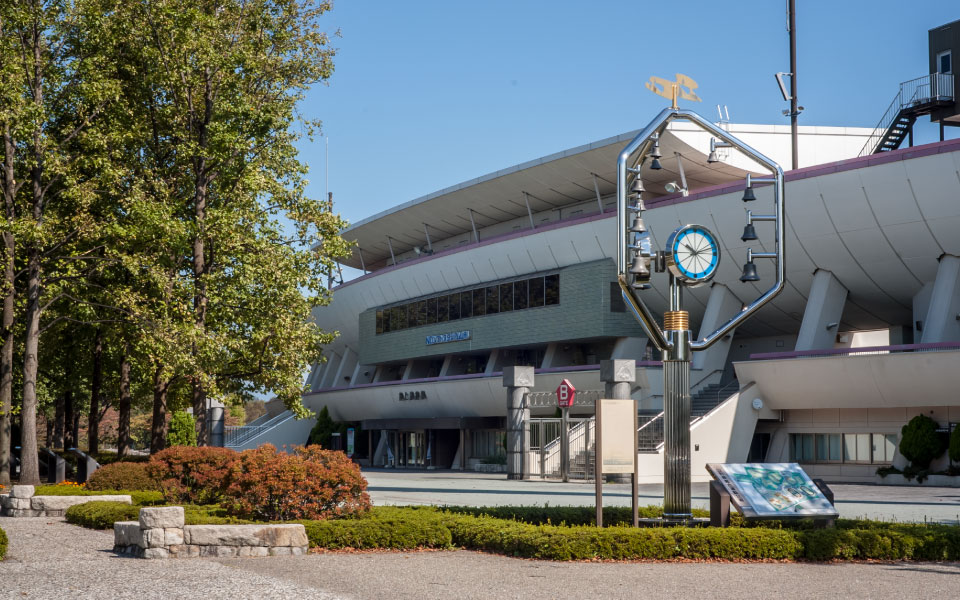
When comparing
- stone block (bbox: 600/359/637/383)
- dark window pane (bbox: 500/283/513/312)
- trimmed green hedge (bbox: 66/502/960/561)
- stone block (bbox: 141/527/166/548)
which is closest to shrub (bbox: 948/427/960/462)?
stone block (bbox: 600/359/637/383)

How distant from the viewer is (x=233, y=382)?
28.4 meters

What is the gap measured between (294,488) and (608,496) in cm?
1227

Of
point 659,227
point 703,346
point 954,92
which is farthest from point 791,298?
point 703,346

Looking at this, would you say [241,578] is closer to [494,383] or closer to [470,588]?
[470,588]

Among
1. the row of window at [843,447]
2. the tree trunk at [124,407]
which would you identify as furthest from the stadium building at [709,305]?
the tree trunk at [124,407]

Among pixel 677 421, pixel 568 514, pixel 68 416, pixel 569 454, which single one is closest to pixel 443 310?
pixel 68 416

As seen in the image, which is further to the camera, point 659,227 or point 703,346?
point 659,227

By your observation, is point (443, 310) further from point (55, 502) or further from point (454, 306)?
point (55, 502)

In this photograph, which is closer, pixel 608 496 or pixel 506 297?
pixel 608 496

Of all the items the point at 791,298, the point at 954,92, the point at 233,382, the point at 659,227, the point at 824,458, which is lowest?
the point at 824,458

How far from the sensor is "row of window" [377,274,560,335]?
47188 millimetres

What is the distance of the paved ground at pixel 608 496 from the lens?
68.4 ft

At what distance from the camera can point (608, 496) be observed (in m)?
25.4

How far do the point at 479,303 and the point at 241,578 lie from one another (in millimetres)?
40638
